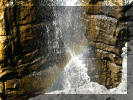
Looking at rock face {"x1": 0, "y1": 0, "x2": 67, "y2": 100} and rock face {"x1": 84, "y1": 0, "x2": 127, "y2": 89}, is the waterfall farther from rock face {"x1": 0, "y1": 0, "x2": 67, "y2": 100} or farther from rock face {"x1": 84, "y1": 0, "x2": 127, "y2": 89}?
rock face {"x1": 0, "y1": 0, "x2": 67, "y2": 100}

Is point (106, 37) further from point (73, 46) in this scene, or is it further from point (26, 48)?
point (26, 48)

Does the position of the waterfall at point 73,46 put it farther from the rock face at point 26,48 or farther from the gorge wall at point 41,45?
the rock face at point 26,48

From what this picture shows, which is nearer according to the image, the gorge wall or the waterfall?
the gorge wall

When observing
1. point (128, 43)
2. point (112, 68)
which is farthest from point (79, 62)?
point (128, 43)

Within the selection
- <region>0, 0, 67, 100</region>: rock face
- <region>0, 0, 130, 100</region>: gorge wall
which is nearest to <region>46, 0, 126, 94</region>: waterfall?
<region>0, 0, 130, 100</region>: gorge wall

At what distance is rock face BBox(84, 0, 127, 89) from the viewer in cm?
591

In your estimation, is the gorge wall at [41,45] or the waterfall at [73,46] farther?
the waterfall at [73,46]

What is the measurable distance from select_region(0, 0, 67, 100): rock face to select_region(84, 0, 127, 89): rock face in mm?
1130

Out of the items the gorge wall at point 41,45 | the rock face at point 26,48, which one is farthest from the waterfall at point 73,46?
the rock face at point 26,48

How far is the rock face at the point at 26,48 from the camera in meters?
4.61

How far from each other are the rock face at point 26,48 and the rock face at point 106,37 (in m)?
1.13

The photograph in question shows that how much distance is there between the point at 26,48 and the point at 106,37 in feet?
7.31

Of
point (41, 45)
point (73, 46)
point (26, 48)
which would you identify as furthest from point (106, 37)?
point (26, 48)

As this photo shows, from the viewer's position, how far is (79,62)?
6457 mm
